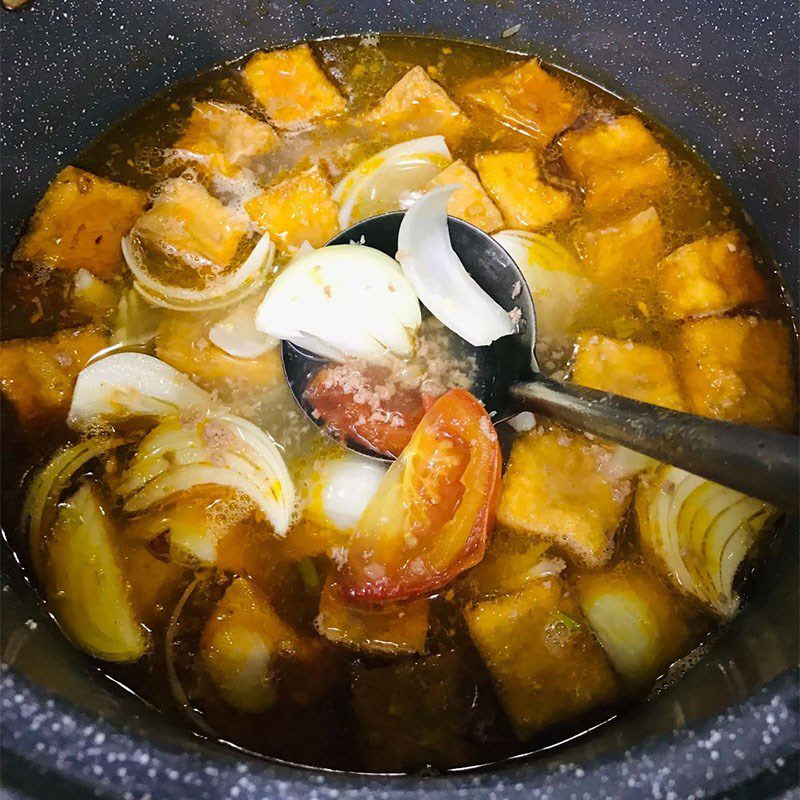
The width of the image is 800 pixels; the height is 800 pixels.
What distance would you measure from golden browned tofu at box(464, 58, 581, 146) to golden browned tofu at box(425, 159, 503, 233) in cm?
24

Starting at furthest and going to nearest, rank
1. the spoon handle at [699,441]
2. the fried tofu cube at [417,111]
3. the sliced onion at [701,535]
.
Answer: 1. the fried tofu cube at [417,111]
2. the sliced onion at [701,535]
3. the spoon handle at [699,441]

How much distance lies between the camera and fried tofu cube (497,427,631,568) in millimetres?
1633

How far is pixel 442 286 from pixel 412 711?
89cm

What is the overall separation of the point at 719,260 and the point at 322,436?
1.06m

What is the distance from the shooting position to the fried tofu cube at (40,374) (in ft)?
5.48

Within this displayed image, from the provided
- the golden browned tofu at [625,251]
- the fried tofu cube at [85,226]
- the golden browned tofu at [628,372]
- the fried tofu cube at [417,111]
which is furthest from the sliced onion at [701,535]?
the fried tofu cube at [85,226]

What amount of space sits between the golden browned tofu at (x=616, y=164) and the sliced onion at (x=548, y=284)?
21 cm

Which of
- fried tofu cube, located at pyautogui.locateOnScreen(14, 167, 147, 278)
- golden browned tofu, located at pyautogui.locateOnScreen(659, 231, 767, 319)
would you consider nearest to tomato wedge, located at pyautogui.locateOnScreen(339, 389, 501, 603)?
golden browned tofu, located at pyautogui.locateOnScreen(659, 231, 767, 319)

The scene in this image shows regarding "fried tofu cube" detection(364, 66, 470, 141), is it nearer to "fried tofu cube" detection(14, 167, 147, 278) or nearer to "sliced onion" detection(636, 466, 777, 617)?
"fried tofu cube" detection(14, 167, 147, 278)

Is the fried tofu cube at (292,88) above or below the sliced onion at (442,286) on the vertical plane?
above

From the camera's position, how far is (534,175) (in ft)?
6.18

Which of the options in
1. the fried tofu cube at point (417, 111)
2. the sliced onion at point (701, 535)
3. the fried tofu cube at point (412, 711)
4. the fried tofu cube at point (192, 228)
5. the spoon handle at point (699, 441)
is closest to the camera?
the spoon handle at point (699, 441)

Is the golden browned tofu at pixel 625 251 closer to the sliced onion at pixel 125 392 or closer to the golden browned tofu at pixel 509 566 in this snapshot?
the golden browned tofu at pixel 509 566

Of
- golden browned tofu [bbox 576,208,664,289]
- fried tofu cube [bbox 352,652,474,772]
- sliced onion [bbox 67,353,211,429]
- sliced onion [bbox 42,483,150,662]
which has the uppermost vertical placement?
golden browned tofu [bbox 576,208,664,289]
